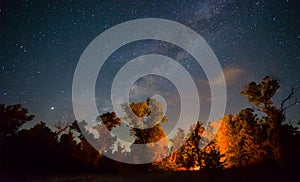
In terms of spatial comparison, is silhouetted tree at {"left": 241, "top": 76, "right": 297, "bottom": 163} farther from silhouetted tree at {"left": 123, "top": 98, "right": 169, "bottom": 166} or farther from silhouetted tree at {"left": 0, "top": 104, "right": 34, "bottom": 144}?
silhouetted tree at {"left": 0, "top": 104, "right": 34, "bottom": 144}

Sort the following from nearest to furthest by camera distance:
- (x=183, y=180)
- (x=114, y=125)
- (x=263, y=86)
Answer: (x=183, y=180)
(x=263, y=86)
(x=114, y=125)

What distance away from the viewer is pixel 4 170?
33.4m

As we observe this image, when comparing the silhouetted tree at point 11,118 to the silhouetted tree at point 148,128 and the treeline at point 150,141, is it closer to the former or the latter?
the treeline at point 150,141

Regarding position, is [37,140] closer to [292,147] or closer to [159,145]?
[159,145]

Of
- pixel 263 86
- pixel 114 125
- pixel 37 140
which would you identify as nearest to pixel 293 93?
pixel 263 86

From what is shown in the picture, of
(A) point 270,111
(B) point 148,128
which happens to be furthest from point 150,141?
(A) point 270,111

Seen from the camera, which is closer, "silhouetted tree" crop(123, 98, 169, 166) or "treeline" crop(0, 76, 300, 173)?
"treeline" crop(0, 76, 300, 173)

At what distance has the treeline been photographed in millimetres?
33487

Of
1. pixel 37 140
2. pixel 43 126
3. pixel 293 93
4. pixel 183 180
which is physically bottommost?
pixel 183 180

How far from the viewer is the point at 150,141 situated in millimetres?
42656

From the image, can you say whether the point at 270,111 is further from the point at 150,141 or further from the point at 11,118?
the point at 11,118

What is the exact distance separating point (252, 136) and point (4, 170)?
33.0 metres

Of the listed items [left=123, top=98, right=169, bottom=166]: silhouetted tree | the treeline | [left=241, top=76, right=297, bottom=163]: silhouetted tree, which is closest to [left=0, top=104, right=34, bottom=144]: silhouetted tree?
the treeline

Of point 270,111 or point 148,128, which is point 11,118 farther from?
point 270,111
